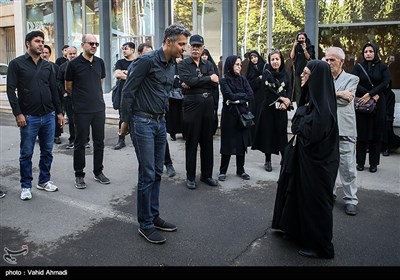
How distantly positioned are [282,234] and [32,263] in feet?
7.79

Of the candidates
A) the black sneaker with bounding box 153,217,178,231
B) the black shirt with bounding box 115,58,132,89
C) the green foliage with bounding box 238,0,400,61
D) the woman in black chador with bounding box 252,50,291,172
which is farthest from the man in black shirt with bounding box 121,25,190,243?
the green foliage with bounding box 238,0,400,61

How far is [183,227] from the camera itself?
14.9 ft

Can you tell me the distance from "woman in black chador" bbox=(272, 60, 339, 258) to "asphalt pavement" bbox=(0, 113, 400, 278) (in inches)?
8.9

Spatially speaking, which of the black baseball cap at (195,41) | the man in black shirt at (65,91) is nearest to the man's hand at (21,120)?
the black baseball cap at (195,41)

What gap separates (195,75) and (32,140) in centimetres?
229

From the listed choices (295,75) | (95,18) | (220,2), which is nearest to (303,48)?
(295,75)

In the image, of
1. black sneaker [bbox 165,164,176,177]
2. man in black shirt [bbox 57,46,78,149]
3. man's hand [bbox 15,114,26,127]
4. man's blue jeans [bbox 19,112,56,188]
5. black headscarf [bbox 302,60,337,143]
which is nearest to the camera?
black headscarf [bbox 302,60,337,143]

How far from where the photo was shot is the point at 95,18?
732 inches

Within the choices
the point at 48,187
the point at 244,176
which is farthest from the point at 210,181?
the point at 48,187

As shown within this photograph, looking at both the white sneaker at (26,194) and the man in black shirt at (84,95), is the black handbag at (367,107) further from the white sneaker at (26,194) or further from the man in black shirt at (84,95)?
the white sneaker at (26,194)

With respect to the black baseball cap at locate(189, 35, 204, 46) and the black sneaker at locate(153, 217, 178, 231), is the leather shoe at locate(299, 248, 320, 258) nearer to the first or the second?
the black sneaker at locate(153, 217, 178, 231)

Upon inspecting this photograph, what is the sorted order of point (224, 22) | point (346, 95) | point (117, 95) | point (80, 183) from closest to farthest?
1. point (346, 95)
2. point (80, 183)
3. point (117, 95)
4. point (224, 22)

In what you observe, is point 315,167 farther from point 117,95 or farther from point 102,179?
point 117,95

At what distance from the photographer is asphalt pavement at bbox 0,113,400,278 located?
375 centimetres
